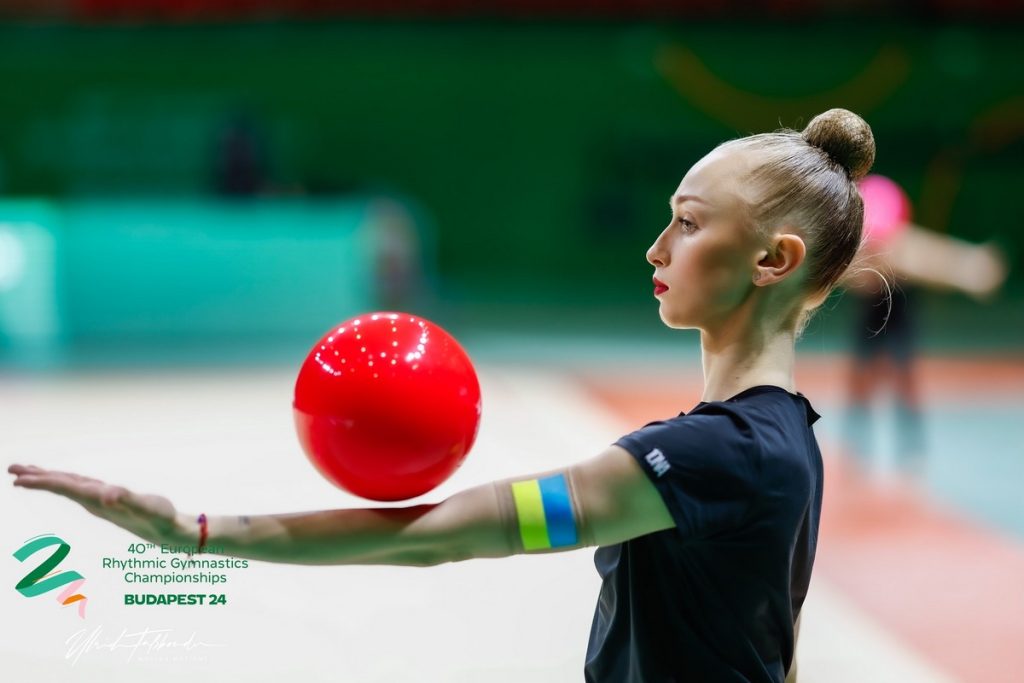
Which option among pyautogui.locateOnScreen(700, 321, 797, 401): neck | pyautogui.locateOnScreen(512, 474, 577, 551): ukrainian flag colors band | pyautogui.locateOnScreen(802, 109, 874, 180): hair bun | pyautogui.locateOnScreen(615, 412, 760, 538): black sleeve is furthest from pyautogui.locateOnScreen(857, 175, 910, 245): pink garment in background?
pyautogui.locateOnScreen(512, 474, 577, 551): ukrainian flag colors band

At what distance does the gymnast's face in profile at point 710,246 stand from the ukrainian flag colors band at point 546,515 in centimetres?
35

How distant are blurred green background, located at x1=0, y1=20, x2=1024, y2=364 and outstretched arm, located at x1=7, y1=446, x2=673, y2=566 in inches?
494

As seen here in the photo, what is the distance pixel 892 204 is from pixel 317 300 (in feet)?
17.3

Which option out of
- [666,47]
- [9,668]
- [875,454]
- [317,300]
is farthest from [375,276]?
[9,668]

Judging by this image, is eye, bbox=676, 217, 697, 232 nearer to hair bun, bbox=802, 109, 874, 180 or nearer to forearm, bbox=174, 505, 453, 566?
hair bun, bbox=802, 109, 874, 180

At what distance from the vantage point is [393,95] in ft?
49.3

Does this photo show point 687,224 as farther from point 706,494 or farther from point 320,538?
point 320,538

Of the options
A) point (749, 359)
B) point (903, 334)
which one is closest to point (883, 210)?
point (903, 334)

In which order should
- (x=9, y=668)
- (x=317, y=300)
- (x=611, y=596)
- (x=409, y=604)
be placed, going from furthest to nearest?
1. (x=317, y=300)
2. (x=409, y=604)
3. (x=9, y=668)
4. (x=611, y=596)

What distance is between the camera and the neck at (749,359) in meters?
1.57

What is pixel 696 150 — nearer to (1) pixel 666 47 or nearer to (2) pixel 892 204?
(1) pixel 666 47

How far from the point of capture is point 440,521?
4.53 feet

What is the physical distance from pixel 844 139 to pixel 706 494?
1.95 ft

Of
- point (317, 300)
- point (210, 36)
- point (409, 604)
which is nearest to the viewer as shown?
point (409, 604)
